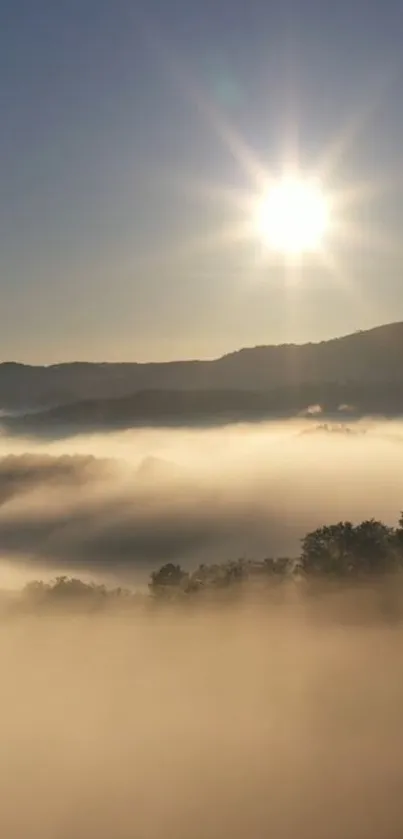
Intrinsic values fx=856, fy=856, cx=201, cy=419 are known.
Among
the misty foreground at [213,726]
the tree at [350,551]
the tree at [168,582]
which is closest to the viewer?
the misty foreground at [213,726]

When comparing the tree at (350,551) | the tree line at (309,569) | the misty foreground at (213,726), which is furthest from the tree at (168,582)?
the tree at (350,551)

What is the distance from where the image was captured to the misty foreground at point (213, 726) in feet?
81.7

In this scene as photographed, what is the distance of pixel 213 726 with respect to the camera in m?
33.0

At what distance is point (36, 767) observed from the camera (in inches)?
1203

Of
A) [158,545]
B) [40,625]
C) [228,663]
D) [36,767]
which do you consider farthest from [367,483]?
[36,767]

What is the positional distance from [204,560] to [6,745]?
4498 inches

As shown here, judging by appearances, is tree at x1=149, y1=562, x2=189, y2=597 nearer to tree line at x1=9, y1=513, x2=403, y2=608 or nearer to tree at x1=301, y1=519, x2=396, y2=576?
tree line at x1=9, y1=513, x2=403, y2=608

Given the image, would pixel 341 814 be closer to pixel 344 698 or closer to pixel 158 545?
pixel 344 698

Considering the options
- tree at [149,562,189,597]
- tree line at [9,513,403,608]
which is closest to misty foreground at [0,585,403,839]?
tree line at [9,513,403,608]

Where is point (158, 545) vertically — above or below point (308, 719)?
above

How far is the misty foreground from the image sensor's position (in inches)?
980

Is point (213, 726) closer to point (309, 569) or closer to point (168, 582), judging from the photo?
point (309, 569)

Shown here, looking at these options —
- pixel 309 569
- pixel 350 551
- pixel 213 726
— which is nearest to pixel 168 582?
pixel 309 569

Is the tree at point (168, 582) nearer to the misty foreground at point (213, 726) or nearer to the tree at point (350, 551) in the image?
the misty foreground at point (213, 726)
